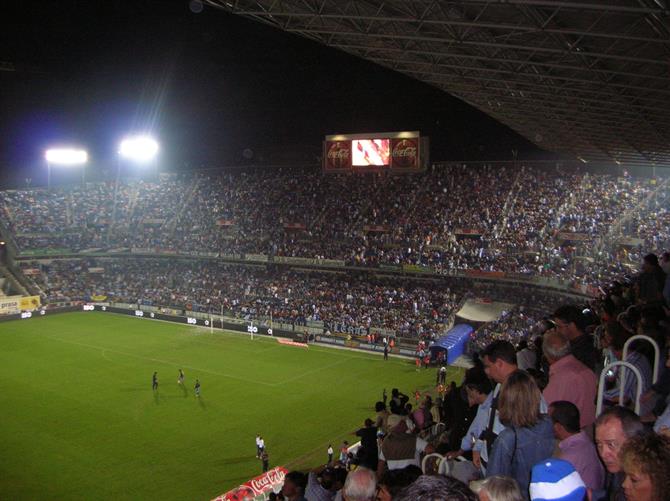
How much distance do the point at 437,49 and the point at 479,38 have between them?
2.96 meters

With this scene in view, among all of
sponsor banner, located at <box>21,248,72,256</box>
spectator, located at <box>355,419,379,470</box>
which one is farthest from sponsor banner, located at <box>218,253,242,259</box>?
spectator, located at <box>355,419,379,470</box>

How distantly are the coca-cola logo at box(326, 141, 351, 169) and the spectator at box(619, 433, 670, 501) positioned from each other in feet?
144

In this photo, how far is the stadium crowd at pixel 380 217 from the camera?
39.6 metres

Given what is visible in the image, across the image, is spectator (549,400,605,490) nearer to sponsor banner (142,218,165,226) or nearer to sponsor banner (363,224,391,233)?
sponsor banner (363,224,391,233)

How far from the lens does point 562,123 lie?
27609mm

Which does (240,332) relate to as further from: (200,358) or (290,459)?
(290,459)

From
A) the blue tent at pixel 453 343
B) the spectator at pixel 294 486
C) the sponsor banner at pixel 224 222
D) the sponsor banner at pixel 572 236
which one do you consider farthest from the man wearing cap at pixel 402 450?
the sponsor banner at pixel 224 222

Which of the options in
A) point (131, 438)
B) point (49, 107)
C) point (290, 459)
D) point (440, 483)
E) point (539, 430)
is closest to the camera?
point (440, 483)

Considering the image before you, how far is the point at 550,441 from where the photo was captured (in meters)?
4.35

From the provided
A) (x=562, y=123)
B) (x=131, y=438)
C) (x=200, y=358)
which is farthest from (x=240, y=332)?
(x=562, y=123)

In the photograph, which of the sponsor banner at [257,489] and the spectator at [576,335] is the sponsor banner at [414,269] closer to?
the sponsor banner at [257,489]

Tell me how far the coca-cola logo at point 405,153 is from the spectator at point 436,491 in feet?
139

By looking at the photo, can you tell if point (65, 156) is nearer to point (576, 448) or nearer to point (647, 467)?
point (576, 448)

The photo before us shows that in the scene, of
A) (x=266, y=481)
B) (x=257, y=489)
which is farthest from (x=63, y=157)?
(x=257, y=489)
